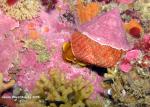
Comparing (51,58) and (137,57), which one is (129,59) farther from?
(51,58)

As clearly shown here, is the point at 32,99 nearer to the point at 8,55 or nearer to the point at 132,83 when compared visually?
the point at 8,55

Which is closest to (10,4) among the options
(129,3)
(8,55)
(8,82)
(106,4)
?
(8,55)

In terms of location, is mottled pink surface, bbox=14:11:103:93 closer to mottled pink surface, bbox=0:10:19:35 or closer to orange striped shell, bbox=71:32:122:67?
mottled pink surface, bbox=0:10:19:35

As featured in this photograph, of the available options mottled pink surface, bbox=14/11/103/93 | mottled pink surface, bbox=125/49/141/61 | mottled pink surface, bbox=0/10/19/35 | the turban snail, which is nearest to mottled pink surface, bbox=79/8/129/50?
the turban snail

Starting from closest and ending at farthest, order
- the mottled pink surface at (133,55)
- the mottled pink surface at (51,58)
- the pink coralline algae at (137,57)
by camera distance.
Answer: the pink coralline algae at (137,57)
the mottled pink surface at (133,55)
the mottled pink surface at (51,58)

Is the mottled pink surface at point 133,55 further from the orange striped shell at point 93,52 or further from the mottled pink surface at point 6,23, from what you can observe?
the mottled pink surface at point 6,23

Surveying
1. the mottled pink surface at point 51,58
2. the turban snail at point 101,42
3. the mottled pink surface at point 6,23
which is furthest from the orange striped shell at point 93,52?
the mottled pink surface at point 6,23
